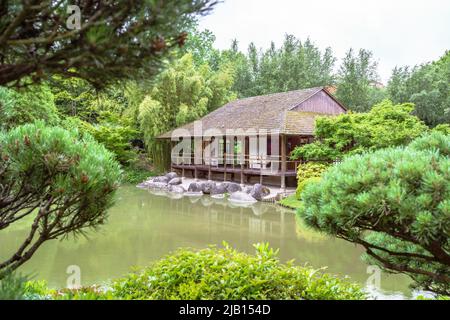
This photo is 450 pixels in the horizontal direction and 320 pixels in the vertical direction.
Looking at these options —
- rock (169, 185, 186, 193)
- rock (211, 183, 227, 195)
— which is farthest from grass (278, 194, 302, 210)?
rock (169, 185, 186, 193)

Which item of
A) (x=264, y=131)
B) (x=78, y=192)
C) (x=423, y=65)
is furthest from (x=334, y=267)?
(x=423, y=65)

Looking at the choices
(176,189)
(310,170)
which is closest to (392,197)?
(310,170)

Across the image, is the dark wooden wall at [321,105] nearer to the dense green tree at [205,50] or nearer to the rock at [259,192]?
the rock at [259,192]

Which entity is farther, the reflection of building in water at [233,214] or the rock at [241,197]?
the rock at [241,197]

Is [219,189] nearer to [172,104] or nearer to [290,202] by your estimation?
[290,202]

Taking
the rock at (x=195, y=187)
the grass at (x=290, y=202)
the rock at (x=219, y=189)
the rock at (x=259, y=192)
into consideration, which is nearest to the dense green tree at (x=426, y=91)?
the grass at (x=290, y=202)

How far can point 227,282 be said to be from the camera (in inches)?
111

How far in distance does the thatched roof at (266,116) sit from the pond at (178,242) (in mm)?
4199

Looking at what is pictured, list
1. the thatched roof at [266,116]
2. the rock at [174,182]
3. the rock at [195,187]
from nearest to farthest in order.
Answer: the thatched roof at [266,116] < the rock at [195,187] < the rock at [174,182]

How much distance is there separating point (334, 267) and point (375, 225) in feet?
14.4

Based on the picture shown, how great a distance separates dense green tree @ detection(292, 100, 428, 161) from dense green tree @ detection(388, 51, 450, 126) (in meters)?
8.55

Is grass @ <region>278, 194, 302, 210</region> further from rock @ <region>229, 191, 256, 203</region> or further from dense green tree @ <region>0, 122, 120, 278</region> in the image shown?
dense green tree @ <region>0, 122, 120, 278</region>

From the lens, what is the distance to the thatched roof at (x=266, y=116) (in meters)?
16.0

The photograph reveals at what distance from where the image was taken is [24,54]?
1.54 meters
